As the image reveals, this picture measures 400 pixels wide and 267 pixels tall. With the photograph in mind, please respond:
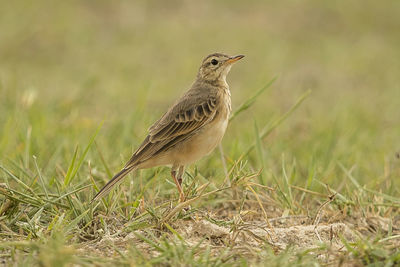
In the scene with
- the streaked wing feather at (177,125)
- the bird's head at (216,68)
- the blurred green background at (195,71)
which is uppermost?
the bird's head at (216,68)

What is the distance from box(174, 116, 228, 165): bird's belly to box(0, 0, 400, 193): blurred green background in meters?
0.51

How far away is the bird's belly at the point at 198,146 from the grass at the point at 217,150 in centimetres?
16

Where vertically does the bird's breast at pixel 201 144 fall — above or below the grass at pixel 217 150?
above

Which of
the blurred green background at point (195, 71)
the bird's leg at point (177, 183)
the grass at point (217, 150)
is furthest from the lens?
the blurred green background at point (195, 71)

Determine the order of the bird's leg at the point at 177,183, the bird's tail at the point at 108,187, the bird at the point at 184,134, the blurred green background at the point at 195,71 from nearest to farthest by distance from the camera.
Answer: the bird's tail at the point at 108,187, the bird's leg at the point at 177,183, the bird at the point at 184,134, the blurred green background at the point at 195,71

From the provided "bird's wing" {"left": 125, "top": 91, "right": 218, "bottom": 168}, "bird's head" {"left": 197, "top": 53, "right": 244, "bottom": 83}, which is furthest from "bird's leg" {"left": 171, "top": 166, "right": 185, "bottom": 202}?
"bird's head" {"left": 197, "top": 53, "right": 244, "bottom": 83}

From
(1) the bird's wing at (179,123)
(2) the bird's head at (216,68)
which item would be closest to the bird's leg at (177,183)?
(1) the bird's wing at (179,123)

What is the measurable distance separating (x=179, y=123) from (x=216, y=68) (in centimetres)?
Answer: 78

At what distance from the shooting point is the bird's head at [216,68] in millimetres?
4688

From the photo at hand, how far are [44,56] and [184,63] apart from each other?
8.69 ft

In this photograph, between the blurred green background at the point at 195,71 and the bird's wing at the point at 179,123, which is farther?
the blurred green background at the point at 195,71

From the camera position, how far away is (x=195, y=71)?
10148mm

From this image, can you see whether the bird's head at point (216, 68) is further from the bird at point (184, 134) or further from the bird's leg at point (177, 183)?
the bird's leg at point (177, 183)

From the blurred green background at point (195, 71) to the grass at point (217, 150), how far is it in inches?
1.4
